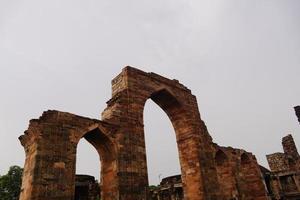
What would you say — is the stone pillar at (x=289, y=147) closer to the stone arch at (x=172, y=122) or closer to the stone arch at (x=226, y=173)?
the stone arch at (x=226, y=173)

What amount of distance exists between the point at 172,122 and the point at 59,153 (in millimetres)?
6293

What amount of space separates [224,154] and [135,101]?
7.17 meters

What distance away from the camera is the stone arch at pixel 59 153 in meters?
6.07

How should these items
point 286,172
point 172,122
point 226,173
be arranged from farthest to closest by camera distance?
1. point 286,172
2. point 226,173
3. point 172,122

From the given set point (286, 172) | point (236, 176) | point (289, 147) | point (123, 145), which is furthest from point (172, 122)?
point (289, 147)

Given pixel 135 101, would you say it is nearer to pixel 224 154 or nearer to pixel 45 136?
pixel 45 136

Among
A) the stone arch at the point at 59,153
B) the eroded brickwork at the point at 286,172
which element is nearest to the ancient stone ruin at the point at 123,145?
the stone arch at the point at 59,153

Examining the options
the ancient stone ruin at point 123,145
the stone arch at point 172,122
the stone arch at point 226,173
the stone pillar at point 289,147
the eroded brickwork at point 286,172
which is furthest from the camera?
the stone pillar at point 289,147

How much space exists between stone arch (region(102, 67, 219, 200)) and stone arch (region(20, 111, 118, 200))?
1.61 feet

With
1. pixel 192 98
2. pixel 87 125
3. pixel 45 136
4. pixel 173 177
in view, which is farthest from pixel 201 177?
pixel 173 177

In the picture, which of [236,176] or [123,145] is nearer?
[123,145]

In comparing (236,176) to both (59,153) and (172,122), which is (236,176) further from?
(59,153)

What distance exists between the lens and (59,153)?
6625 mm

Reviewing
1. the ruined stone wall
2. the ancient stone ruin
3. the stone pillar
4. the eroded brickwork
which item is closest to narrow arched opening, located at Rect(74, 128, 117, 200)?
the ancient stone ruin
